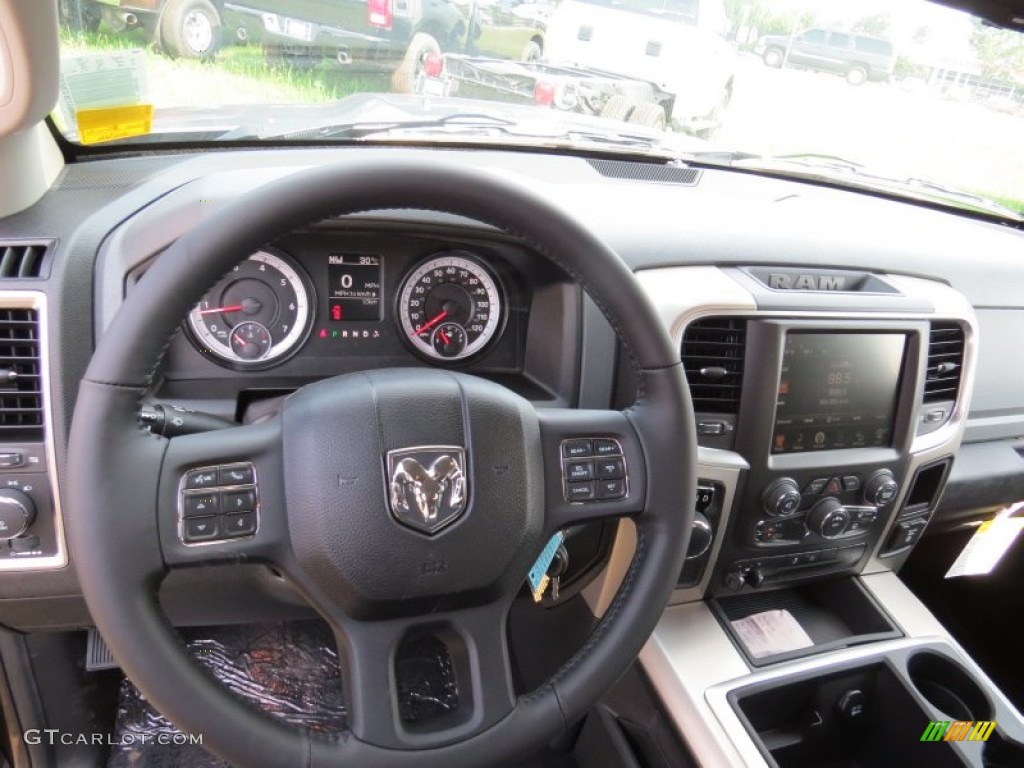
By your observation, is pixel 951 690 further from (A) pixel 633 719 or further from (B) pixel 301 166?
(B) pixel 301 166

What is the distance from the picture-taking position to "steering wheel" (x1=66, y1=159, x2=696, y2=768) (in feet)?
2.93

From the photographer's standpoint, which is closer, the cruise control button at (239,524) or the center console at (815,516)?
the cruise control button at (239,524)

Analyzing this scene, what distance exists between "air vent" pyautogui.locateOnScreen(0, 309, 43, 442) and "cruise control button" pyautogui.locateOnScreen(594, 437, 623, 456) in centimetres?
85

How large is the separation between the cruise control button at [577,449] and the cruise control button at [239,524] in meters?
0.42

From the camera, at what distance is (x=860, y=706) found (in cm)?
172

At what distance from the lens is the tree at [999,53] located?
5.58ft

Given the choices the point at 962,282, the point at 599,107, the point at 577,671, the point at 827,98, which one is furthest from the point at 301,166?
the point at 962,282

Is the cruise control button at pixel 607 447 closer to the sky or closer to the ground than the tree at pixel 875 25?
closer to the ground

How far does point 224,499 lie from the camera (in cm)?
96

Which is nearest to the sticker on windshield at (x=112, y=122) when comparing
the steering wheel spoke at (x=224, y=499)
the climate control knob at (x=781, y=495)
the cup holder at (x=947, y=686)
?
the steering wheel spoke at (x=224, y=499)

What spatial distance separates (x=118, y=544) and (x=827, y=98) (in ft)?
6.14

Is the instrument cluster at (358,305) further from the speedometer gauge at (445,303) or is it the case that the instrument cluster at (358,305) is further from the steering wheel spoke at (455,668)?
the steering wheel spoke at (455,668)

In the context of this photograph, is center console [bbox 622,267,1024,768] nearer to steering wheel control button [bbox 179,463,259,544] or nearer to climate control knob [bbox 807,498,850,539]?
climate control knob [bbox 807,498,850,539]

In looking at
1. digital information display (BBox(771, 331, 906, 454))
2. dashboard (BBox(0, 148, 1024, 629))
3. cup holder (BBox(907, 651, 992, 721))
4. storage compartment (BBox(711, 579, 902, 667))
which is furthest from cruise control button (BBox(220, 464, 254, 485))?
cup holder (BBox(907, 651, 992, 721))
